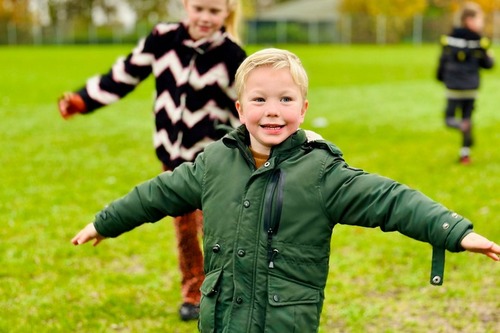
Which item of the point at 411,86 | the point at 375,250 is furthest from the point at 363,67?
the point at 375,250

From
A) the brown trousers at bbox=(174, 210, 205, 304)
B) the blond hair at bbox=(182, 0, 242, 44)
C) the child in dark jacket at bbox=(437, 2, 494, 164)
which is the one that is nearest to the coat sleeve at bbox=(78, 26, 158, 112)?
the blond hair at bbox=(182, 0, 242, 44)

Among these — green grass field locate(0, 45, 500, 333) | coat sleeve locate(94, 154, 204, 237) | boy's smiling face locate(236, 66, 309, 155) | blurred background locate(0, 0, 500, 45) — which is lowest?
blurred background locate(0, 0, 500, 45)

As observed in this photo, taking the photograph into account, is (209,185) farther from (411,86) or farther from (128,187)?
(411,86)

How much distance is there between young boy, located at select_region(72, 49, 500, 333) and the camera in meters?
3.03

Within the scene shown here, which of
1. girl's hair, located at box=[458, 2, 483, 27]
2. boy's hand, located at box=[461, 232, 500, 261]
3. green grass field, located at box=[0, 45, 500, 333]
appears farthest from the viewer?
girl's hair, located at box=[458, 2, 483, 27]

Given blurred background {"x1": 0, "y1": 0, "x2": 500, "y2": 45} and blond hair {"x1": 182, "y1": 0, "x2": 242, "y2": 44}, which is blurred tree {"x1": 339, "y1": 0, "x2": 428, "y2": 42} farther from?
blond hair {"x1": 182, "y1": 0, "x2": 242, "y2": 44}

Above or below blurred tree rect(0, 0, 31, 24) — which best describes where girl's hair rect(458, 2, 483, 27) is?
above

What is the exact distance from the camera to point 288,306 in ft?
9.98

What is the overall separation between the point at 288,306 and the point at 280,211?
14.4 inches

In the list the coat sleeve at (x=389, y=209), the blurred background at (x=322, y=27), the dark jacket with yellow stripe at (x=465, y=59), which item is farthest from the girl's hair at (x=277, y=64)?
the blurred background at (x=322, y=27)

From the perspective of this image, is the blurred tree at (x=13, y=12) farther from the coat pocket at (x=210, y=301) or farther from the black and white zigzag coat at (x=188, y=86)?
the coat pocket at (x=210, y=301)

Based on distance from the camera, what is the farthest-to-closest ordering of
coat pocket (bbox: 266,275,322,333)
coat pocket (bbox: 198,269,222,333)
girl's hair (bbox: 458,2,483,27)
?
girl's hair (bbox: 458,2,483,27) < coat pocket (bbox: 198,269,222,333) < coat pocket (bbox: 266,275,322,333)

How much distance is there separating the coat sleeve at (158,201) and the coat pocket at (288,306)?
0.57m

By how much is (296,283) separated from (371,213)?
1.31 feet
